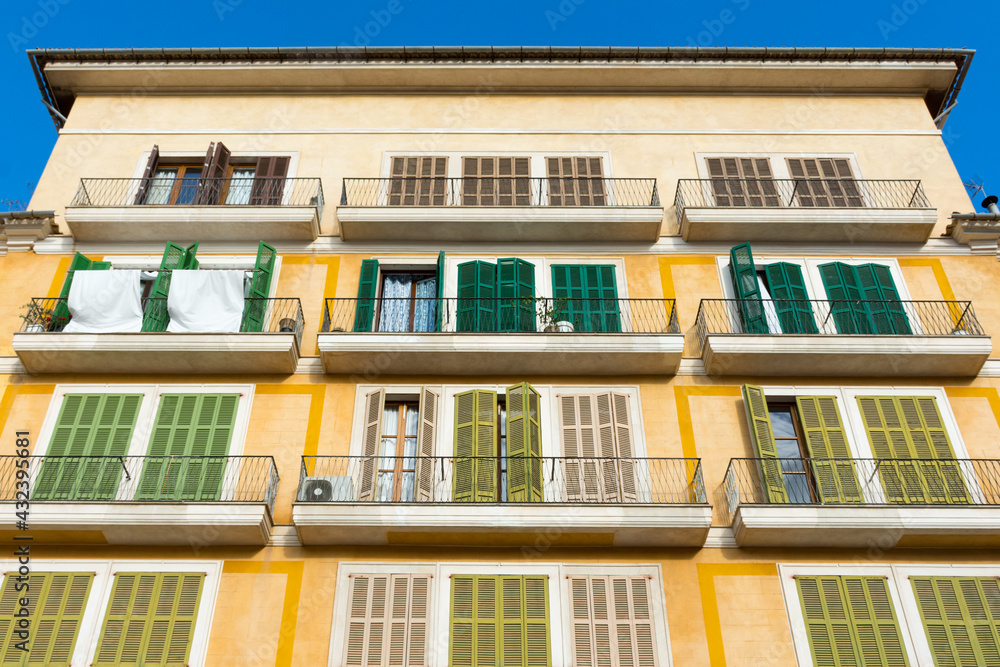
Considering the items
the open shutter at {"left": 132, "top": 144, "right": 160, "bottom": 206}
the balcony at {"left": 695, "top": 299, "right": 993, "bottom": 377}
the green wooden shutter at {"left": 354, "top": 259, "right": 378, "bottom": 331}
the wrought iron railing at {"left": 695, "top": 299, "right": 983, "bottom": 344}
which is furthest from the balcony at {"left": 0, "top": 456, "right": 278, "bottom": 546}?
the wrought iron railing at {"left": 695, "top": 299, "right": 983, "bottom": 344}

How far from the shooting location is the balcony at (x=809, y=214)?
17062 mm

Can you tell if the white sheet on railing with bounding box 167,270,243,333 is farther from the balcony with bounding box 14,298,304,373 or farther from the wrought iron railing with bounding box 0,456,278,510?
the wrought iron railing with bounding box 0,456,278,510

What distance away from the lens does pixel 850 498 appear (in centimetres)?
1369

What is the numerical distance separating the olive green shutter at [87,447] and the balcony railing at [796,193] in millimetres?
10963

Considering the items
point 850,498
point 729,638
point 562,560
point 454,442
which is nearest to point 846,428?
point 850,498

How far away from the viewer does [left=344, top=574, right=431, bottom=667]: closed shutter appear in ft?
40.7

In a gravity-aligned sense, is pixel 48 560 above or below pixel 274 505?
below

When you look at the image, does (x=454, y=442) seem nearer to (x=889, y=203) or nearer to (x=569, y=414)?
(x=569, y=414)

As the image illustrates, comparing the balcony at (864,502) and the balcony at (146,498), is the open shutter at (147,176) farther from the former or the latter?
the balcony at (864,502)

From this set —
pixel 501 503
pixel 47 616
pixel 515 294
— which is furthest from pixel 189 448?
pixel 515 294

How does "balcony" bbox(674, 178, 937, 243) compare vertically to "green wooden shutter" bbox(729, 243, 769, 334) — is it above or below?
above

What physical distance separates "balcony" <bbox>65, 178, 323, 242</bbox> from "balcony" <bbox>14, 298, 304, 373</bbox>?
219cm

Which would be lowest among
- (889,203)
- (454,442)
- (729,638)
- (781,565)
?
(729,638)

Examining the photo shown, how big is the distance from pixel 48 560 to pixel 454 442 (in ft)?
20.6
